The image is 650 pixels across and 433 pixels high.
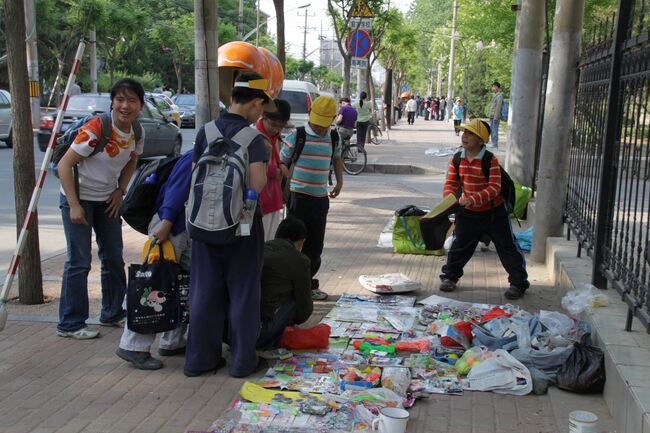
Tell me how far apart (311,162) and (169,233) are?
1949 millimetres

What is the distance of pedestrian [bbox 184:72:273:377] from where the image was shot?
467cm

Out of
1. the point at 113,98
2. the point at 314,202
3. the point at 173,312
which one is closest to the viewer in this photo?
the point at 173,312

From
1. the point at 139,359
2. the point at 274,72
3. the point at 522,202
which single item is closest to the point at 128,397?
the point at 139,359

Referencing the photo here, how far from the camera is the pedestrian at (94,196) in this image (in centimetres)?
526

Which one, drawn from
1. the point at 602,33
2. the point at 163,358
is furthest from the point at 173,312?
the point at 602,33

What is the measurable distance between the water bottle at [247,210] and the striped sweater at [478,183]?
2793mm

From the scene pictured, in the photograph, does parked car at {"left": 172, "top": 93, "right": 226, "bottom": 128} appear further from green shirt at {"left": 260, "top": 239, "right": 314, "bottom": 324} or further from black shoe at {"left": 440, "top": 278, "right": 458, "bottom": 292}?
green shirt at {"left": 260, "top": 239, "right": 314, "bottom": 324}

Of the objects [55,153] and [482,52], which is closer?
[55,153]

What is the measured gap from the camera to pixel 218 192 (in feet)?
14.7

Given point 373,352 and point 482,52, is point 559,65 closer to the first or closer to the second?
point 373,352

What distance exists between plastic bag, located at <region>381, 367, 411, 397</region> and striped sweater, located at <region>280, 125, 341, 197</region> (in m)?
2.24

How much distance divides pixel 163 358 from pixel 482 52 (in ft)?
162

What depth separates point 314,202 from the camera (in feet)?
21.7

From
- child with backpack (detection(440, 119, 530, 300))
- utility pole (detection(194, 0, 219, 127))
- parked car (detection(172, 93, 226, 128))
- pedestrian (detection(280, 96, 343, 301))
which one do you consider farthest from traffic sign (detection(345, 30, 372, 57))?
parked car (detection(172, 93, 226, 128))
